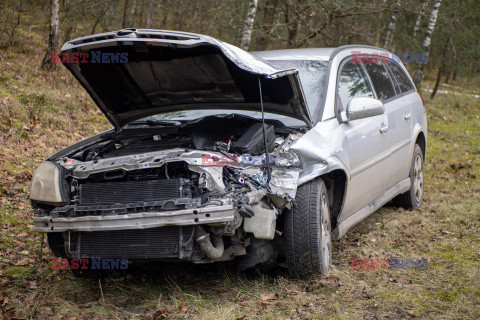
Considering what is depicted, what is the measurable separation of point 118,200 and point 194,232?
60cm

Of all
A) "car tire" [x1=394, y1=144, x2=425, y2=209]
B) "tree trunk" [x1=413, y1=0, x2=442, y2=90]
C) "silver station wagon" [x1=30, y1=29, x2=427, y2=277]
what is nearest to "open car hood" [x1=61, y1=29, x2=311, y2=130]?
"silver station wagon" [x1=30, y1=29, x2=427, y2=277]

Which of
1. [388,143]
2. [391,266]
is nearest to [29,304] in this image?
[391,266]

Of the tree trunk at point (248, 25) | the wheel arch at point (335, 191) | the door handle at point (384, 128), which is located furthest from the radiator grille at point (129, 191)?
the tree trunk at point (248, 25)

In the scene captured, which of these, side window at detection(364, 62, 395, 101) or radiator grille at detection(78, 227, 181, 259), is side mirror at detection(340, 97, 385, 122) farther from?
radiator grille at detection(78, 227, 181, 259)

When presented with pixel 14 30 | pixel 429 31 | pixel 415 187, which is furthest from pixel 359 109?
pixel 429 31

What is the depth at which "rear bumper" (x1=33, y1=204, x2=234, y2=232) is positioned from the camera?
3.15 metres

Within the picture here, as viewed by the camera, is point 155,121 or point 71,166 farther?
point 155,121

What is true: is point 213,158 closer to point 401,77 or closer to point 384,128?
point 384,128

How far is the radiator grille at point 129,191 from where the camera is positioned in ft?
11.1

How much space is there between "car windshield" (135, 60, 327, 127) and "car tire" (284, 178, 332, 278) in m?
0.68

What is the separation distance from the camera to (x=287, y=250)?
3775 mm

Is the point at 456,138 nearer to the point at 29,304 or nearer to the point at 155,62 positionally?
the point at 155,62

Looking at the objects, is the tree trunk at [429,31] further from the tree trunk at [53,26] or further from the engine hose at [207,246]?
the engine hose at [207,246]

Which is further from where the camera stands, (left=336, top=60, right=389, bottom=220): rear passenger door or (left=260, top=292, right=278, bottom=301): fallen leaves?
(left=336, top=60, right=389, bottom=220): rear passenger door
